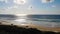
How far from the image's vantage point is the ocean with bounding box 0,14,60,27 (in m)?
2.17

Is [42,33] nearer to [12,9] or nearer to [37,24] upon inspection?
[37,24]

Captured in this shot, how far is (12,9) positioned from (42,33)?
1.72 ft


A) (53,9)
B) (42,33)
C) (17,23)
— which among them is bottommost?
(42,33)

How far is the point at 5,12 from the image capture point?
2287 mm

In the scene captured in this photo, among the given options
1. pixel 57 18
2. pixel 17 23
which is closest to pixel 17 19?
pixel 17 23

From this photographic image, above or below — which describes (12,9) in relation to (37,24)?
above

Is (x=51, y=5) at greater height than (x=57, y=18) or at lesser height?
greater

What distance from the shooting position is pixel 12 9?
2.27 meters

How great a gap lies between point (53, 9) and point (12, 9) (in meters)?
0.56

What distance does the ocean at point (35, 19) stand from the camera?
7.12 feet

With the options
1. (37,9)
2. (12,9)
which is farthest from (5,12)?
(37,9)

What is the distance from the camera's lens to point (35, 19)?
7.31ft

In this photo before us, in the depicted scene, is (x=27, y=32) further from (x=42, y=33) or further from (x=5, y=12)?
(x=5, y=12)

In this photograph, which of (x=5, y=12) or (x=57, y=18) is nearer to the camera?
(x=57, y=18)
